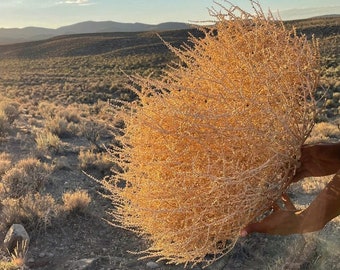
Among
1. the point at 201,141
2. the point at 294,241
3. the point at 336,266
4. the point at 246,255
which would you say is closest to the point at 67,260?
the point at 246,255

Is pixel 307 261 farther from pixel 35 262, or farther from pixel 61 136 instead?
pixel 61 136

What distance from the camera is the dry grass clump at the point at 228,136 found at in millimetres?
3102

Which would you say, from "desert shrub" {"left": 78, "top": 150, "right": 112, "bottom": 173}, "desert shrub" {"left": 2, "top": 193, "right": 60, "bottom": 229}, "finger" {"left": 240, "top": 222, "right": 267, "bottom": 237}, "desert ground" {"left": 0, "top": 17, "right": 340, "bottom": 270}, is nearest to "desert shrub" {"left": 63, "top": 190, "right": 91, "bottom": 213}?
"desert ground" {"left": 0, "top": 17, "right": 340, "bottom": 270}

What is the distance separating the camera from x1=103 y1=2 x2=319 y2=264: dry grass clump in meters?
3.10

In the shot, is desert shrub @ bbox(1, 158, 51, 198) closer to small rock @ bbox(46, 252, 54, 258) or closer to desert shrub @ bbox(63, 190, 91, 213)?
desert shrub @ bbox(63, 190, 91, 213)

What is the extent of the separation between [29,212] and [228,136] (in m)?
5.87

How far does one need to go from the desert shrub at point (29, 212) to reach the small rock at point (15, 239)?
1.47 feet

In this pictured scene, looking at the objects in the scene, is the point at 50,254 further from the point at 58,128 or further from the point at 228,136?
the point at 58,128

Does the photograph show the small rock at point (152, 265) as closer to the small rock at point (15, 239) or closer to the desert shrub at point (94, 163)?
the small rock at point (15, 239)

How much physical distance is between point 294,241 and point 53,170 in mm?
6409

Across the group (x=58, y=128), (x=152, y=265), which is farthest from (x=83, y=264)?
(x=58, y=128)

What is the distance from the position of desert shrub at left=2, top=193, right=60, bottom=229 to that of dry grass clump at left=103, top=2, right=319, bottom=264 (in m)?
4.77

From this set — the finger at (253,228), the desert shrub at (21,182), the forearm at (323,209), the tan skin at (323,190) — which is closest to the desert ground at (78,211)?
the desert shrub at (21,182)

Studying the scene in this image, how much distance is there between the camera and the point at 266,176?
3158mm
